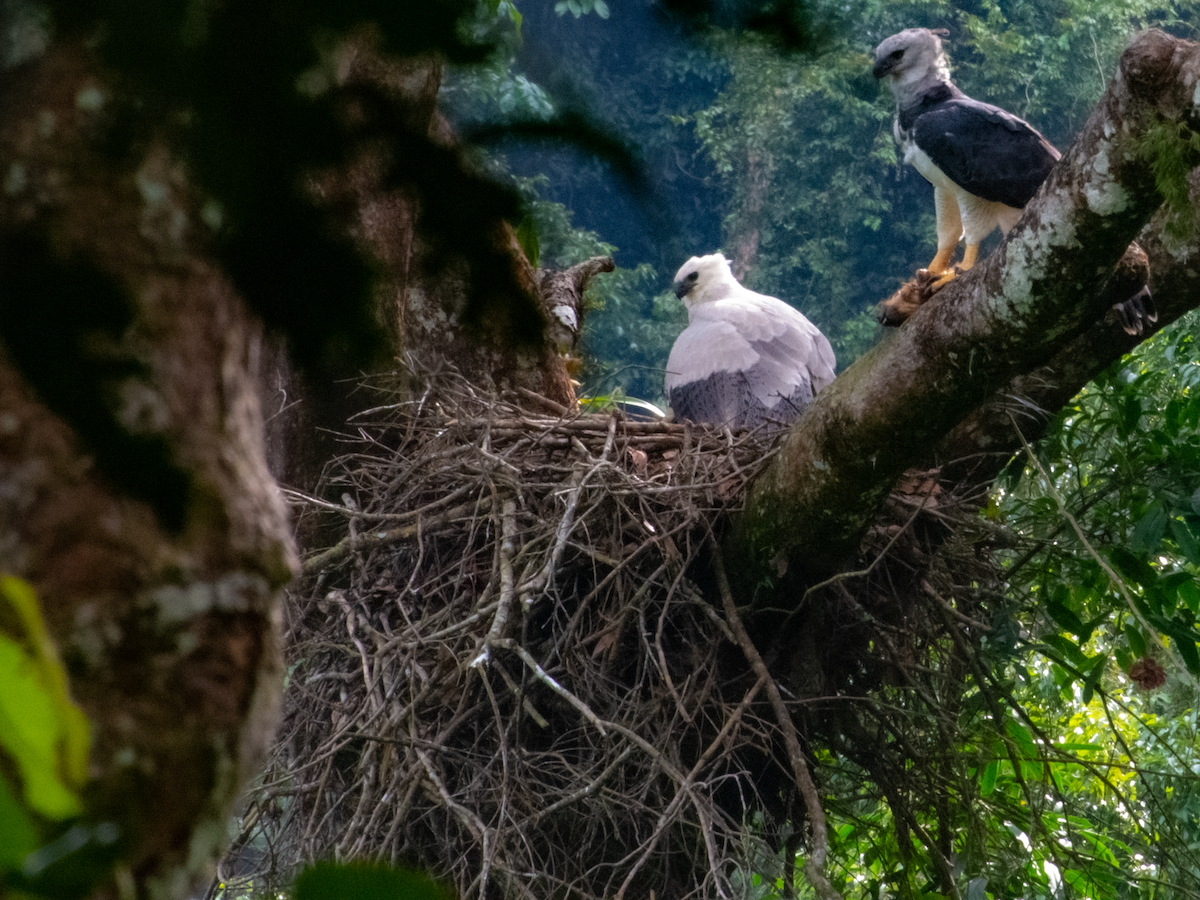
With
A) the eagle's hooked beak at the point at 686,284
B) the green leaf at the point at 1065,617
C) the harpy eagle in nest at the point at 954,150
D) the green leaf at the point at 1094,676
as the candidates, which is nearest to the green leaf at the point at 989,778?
the green leaf at the point at 1094,676

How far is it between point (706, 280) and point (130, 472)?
11.4 feet

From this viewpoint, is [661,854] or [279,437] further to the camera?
[279,437]

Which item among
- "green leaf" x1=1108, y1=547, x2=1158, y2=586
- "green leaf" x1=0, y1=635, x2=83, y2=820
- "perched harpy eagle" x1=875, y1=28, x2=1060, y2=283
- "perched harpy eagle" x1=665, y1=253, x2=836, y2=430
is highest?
"green leaf" x1=0, y1=635, x2=83, y2=820

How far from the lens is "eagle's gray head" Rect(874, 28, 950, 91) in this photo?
268cm

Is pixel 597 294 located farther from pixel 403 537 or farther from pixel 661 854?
pixel 661 854

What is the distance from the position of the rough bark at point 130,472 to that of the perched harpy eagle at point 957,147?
69.0 inches

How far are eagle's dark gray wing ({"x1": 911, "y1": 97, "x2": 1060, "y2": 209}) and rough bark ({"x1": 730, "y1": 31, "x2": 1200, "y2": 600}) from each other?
0.71 metres

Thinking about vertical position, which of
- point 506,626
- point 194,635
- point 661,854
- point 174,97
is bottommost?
point 661,854

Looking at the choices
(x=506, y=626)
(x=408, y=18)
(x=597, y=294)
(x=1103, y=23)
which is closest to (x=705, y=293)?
(x=597, y=294)

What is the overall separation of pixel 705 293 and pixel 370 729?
2.27 metres

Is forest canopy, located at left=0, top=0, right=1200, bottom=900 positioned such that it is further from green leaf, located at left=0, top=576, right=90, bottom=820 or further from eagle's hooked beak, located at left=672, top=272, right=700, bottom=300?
eagle's hooked beak, located at left=672, top=272, right=700, bottom=300

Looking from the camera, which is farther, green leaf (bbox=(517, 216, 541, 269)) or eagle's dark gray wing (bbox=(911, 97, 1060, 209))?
eagle's dark gray wing (bbox=(911, 97, 1060, 209))

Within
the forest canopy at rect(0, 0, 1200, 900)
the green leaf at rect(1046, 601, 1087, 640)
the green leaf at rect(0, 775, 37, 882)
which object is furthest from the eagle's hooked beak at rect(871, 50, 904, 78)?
the green leaf at rect(0, 775, 37, 882)

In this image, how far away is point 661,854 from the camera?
6.20ft
